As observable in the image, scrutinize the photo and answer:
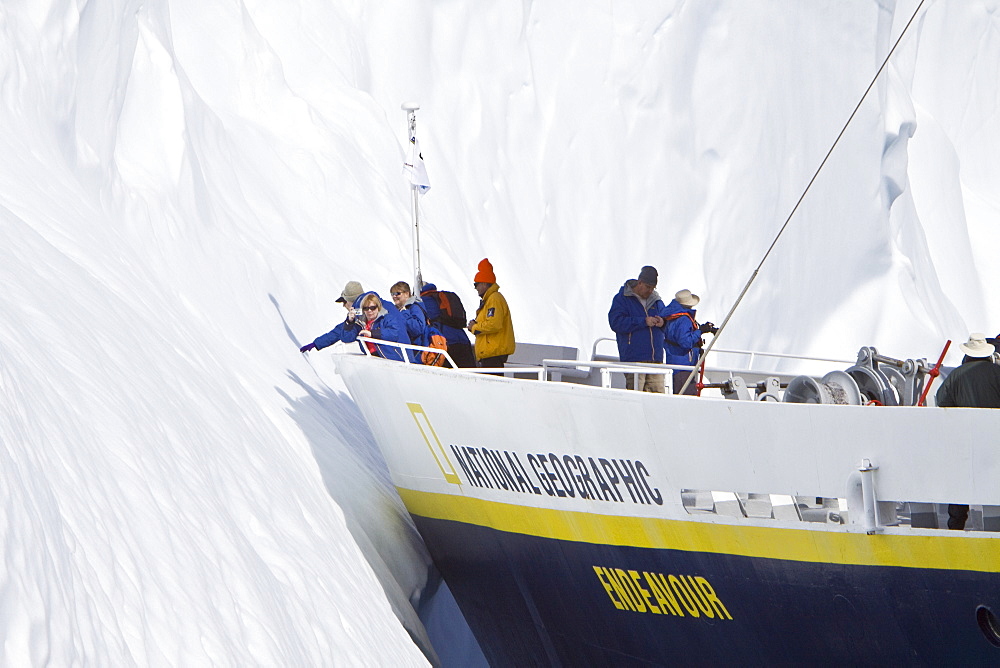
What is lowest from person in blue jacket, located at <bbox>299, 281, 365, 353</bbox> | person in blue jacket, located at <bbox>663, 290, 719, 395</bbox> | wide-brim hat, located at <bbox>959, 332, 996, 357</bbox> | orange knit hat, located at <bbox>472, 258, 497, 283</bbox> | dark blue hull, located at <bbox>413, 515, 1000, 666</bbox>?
dark blue hull, located at <bbox>413, 515, 1000, 666</bbox>

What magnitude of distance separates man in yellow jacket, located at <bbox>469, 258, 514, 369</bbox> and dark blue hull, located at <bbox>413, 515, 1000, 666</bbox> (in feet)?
4.32

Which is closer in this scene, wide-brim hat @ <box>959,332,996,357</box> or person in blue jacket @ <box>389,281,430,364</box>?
wide-brim hat @ <box>959,332,996,357</box>

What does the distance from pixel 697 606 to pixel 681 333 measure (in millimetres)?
2485

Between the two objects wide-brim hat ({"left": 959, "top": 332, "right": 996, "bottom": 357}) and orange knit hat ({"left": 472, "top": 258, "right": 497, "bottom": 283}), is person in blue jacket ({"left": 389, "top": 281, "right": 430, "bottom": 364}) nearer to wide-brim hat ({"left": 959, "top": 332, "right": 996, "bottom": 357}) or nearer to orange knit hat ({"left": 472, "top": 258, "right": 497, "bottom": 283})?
orange knit hat ({"left": 472, "top": 258, "right": 497, "bottom": 283})

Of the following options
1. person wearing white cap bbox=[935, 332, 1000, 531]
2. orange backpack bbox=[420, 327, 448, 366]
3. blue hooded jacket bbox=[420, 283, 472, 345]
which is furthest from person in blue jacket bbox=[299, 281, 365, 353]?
person wearing white cap bbox=[935, 332, 1000, 531]

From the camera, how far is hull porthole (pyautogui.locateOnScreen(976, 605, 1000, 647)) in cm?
566

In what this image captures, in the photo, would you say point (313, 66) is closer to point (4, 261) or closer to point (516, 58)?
point (516, 58)

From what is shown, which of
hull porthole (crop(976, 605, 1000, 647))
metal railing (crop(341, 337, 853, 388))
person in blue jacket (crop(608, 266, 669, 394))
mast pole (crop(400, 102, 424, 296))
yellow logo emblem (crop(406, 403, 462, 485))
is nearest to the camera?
hull porthole (crop(976, 605, 1000, 647))

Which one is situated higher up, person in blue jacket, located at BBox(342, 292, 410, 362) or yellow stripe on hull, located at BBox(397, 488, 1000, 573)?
person in blue jacket, located at BBox(342, 292, 410, 362)

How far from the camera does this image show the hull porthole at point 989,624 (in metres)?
5.66

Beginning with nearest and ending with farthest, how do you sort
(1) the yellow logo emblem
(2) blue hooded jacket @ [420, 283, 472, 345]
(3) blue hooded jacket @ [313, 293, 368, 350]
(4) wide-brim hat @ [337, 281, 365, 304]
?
(1) the yellow logo emblem
(2) blue hooded jacket @ [420, 283, 472, 345]
(3) blue hooded jacket @ [313, 293, 368, 350]
(4) wide-brim hat @ [337, 281, 365, 304]

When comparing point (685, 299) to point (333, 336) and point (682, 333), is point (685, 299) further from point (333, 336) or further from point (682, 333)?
point (333, 336)

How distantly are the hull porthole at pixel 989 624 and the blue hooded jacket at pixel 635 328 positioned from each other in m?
3.26

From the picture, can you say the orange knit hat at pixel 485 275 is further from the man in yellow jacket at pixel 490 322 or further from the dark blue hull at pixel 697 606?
the dark blue hull at pixel 697 606
